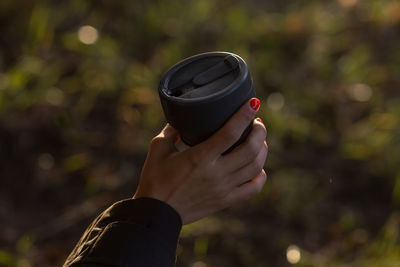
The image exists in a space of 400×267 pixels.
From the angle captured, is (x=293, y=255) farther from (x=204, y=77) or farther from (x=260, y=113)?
(x=204, y=77)

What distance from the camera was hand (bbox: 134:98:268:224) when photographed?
1026mm

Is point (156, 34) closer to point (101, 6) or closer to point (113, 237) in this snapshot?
point (101, 6)

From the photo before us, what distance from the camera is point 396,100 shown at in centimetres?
275

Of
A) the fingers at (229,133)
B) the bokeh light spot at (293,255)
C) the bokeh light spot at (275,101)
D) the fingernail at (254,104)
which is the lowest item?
the bokeh light spot at (275,101)

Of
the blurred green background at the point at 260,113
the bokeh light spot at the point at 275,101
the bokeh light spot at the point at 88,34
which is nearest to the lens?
the blurred green background at the point at 260,113

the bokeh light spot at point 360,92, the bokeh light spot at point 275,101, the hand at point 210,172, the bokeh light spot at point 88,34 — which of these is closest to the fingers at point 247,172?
the hand at point 210,172

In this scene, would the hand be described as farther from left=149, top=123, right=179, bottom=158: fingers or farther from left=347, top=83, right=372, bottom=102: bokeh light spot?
left=347, top=83, right=372, bottom=102: bokeh light spot

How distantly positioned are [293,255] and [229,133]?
109 centimetres

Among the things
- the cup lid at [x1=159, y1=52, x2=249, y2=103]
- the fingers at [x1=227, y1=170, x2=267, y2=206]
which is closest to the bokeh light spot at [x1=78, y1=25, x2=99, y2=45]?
the cup lid at [x1=159, y1=52, x2=249, y2=103]

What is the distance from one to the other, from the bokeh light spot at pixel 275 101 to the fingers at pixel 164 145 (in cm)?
157

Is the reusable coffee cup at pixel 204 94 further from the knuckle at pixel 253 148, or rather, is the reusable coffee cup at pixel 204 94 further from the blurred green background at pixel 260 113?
the blurred green background at pixel 260 113

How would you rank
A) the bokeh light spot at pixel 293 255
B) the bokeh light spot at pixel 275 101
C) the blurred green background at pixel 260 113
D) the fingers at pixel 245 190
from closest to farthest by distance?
the fingers at pixel 245 190, the bokeh light spot at pixel 293 255, the blurred green background at pixel 260 113, the bokeh light spot at pixel 275 101

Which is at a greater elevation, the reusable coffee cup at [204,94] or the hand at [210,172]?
the reusable coffee cup at [204,94]

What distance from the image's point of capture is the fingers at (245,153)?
1038 millimetres
